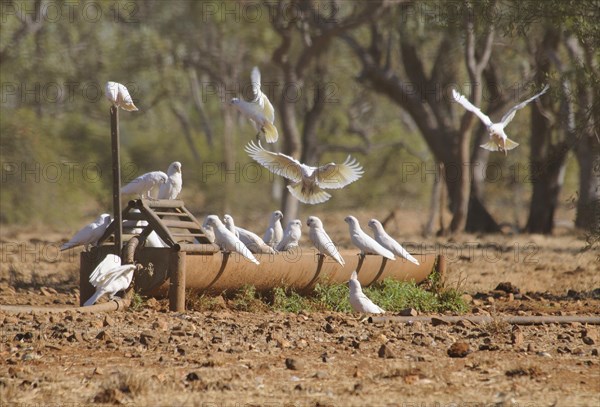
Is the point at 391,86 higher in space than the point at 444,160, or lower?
higher

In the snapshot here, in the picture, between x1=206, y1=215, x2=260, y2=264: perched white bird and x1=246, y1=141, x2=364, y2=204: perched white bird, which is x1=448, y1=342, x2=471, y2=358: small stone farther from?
x1=246, y1=141, x2=364, y2=204: perched white bird

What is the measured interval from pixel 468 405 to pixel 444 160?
17398mm

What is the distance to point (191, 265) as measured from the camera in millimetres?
10125

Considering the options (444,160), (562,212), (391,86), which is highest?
(391,86)

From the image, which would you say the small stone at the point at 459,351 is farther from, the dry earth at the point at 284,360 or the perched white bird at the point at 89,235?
the perched white bird at the point at 89,235

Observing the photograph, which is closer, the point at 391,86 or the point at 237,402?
the point at 237,402

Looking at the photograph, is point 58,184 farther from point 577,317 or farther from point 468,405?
point 468,405

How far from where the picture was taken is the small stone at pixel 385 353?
26.6ft

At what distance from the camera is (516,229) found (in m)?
25.8

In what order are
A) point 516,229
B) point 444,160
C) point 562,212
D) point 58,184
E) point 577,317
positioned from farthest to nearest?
point 562,212, point 58,184, point 516,229, point 444,160, point 577,317

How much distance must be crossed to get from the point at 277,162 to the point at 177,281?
2591 mm

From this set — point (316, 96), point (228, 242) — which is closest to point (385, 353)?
point (228, 242)

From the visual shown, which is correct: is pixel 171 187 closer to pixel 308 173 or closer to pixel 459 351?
pixel 308 173

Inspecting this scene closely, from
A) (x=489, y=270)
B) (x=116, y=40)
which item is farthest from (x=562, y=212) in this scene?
(x=489, y=270)
